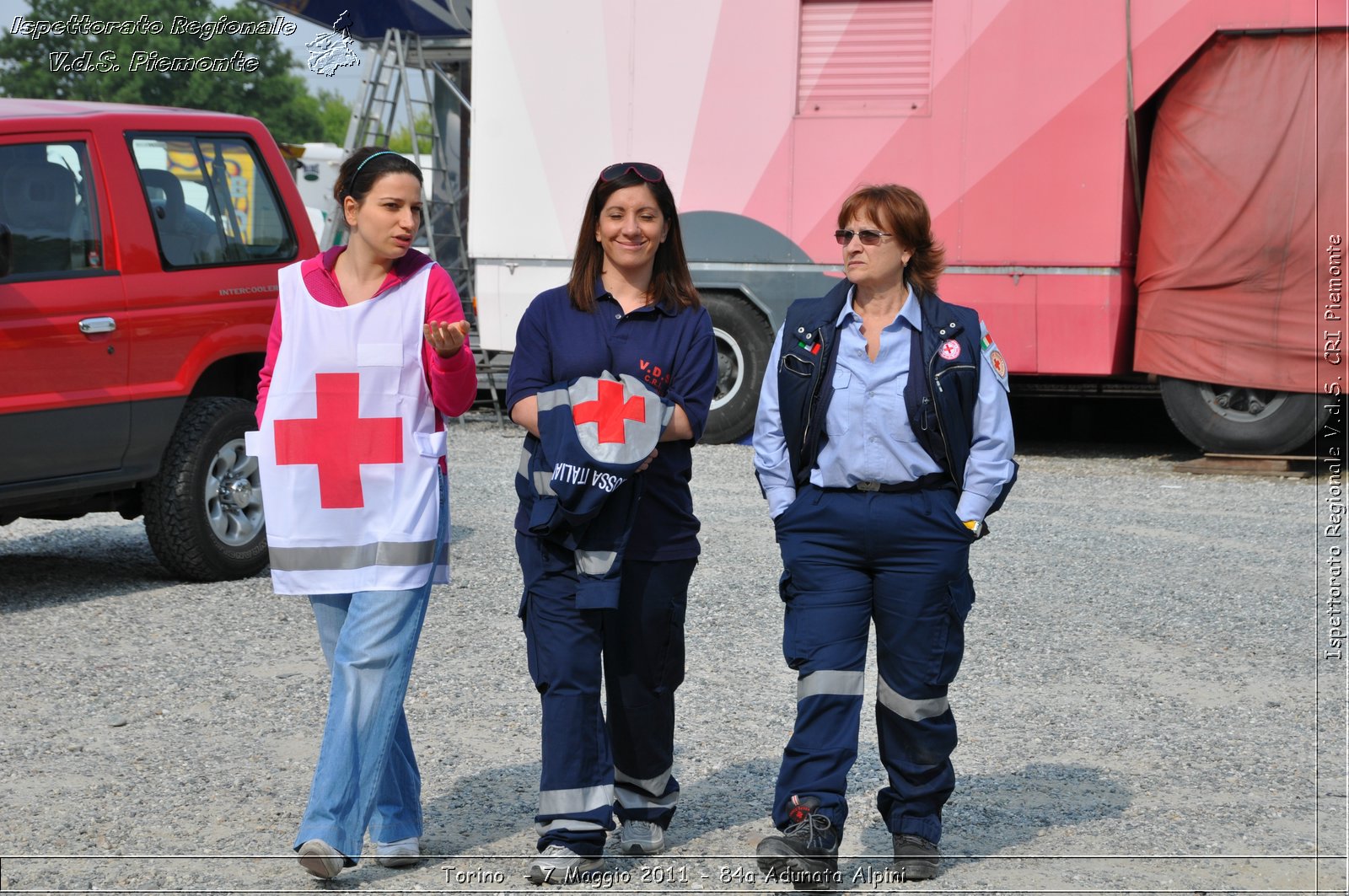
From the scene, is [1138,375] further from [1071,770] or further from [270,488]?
[270,488]

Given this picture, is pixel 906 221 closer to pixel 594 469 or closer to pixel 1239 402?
pixel 594 469

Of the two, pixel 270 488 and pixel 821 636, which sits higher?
pixel 270 488

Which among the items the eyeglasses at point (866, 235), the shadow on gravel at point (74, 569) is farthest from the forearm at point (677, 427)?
the shadow on gravel at point (74, 569)

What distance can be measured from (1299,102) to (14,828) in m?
9.44

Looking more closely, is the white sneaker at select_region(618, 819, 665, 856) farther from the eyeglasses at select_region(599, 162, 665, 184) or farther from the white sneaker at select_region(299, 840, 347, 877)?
the eyeglasses at select_region(599, 162, 665, 184)

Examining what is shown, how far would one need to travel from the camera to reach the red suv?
6559 millimetres

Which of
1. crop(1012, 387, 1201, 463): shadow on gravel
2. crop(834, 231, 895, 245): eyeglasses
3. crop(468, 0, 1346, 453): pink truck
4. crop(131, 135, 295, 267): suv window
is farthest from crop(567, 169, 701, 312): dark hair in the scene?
crop(1012, 387, 1201, 463): shadow on gravel

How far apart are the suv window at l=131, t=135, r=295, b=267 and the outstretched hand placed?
3.92m

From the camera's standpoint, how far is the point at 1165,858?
13.0 feet

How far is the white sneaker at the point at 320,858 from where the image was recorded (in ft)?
12.0

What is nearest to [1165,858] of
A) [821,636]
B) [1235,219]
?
[821,636]

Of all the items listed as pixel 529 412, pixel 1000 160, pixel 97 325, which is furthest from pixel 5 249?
pixel 1000 160

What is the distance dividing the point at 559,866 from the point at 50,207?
4452 millimetres

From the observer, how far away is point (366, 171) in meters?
3.79
